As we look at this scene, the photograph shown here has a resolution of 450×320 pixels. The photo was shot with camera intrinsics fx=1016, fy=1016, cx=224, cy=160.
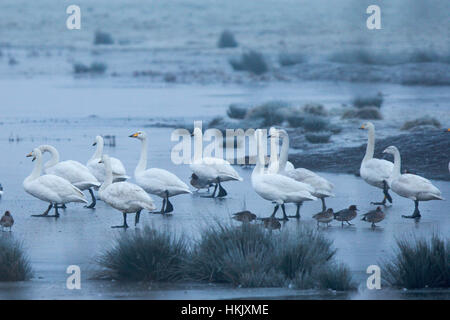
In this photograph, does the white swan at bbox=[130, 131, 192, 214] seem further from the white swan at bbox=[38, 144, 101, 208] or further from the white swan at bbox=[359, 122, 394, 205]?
the white swan at bbox=[359, 122, 394, 205]

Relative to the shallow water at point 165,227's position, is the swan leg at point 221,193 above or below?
above

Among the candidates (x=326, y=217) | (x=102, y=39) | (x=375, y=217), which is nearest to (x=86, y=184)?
(x=326, y=217)

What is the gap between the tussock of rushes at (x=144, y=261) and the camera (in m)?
10.1

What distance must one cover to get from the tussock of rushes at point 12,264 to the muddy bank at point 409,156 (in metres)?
9.70

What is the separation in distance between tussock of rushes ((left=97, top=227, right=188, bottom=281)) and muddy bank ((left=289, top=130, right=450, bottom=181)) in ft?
29.2

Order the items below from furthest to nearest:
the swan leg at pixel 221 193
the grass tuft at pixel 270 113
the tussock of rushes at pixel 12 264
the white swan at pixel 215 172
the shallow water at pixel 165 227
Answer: the grass tuft at pixel 270 113 → the swan leg at pixel 221 193 → the white swan at pixel 215 172 → the tussock of rushes at pixel 12 264 → the shallow water at pixel 165 227

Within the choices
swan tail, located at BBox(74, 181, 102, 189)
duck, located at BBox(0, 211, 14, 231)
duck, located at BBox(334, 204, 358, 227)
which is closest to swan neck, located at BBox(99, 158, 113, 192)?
swan tail, located at BBox(74, 181, 102, 189)

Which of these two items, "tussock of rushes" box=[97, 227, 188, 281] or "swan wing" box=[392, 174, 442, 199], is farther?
"swan wing" box=[392, 174, 442, 199]

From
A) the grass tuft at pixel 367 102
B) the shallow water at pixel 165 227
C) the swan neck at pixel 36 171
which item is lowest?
the shallow water at pixel 165 227

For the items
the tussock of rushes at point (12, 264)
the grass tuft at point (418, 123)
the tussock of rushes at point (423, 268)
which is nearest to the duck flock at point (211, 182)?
the tussock of rushes at point (423, 268)

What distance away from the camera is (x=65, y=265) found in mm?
10836

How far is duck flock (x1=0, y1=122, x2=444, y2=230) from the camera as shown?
13.1 metres

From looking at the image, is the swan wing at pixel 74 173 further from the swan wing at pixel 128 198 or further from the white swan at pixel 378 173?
the white swan at pixel 378 173

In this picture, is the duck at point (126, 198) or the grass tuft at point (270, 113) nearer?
the duck at point (126, 198)
